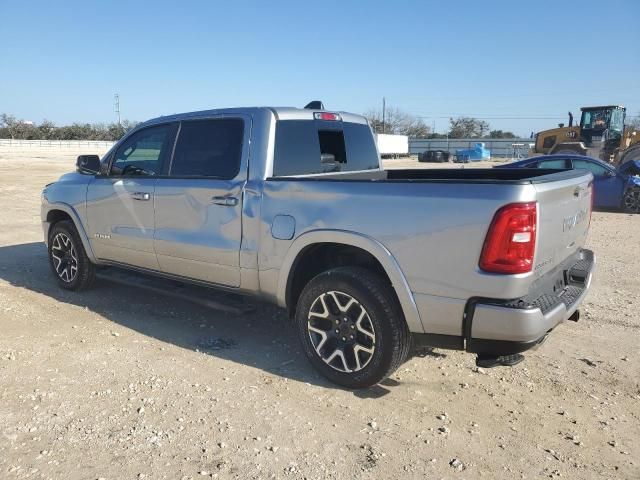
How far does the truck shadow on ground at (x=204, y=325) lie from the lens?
4.25 m

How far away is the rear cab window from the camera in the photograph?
4340 mm

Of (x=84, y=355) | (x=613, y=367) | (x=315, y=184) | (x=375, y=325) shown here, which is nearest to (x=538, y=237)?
(x=375, y=325)

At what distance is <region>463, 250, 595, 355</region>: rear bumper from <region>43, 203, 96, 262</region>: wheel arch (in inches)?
166

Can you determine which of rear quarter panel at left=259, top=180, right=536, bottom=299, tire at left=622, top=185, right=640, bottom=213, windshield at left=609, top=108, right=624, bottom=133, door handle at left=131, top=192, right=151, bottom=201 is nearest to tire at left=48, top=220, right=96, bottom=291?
door handle at left=131, top=192, right=151, bottom=201

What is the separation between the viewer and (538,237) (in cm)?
313

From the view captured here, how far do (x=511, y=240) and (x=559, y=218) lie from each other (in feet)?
2.09

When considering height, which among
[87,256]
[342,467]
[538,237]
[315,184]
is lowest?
[342,467]

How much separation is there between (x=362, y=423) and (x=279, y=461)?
632 millimetres

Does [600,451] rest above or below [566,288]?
Result: below

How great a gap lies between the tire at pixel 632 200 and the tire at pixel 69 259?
11892 millimetres

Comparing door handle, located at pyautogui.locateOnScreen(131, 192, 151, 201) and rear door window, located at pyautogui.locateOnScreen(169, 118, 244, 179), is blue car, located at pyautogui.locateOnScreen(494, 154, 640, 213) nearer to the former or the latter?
rear door window, located at pyautogui.locateOnScreen(169, 118, 244, 179)

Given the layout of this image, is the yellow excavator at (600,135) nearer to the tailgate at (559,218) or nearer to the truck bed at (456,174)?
the truck bed at (456,174)

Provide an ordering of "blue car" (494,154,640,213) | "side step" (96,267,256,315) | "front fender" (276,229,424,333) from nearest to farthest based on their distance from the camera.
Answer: "front fender" (276,229,424,333), "side step" (96,267,256,315), "blue car" (494,154,640,213)

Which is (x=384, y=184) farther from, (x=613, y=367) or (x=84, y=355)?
(x=84, y=355)
